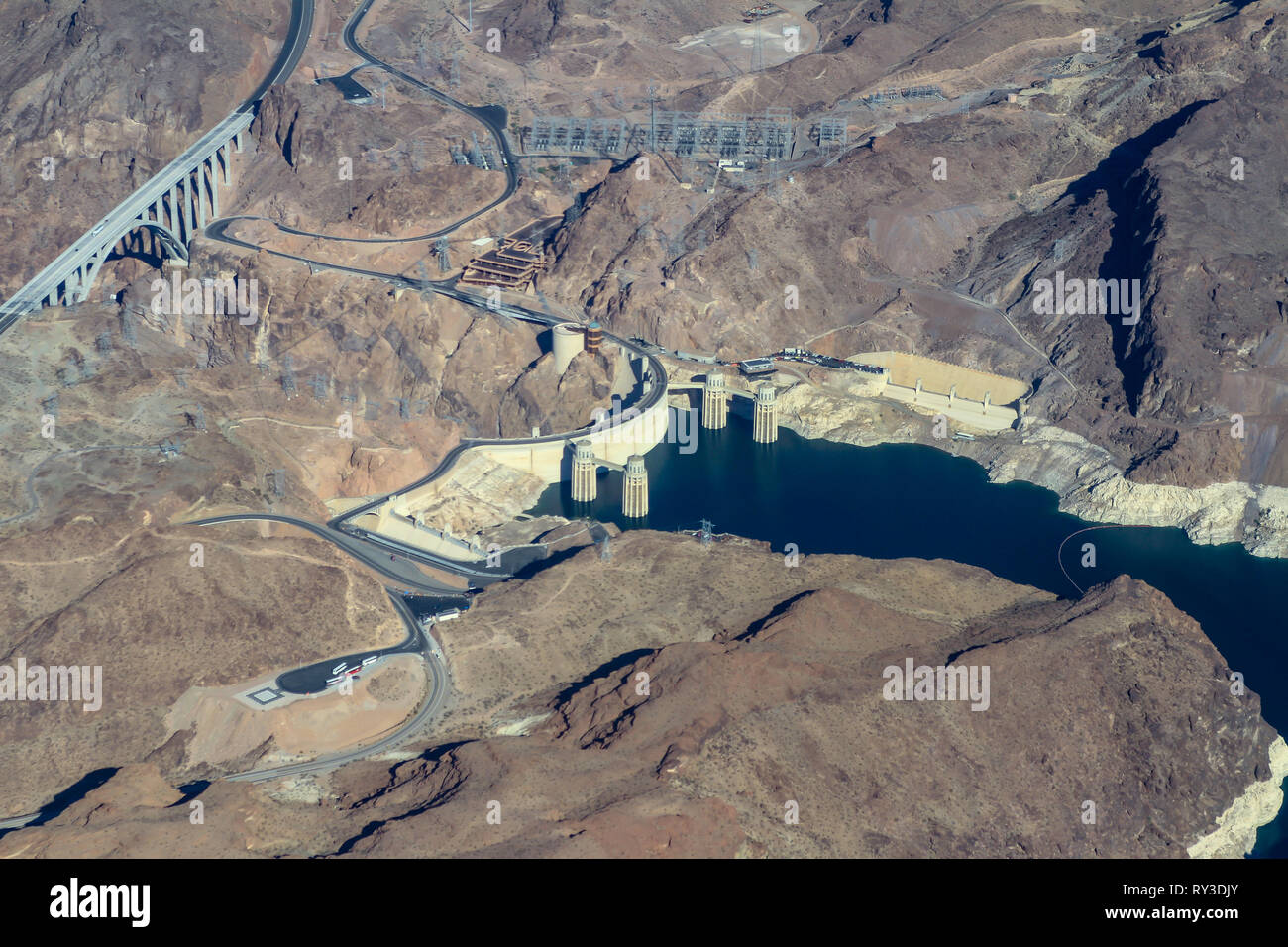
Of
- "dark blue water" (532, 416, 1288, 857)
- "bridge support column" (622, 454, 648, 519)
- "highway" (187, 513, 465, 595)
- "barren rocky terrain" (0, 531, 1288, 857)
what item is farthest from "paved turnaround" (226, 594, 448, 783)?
"dark blue water" (532, 416, 1288, 857)

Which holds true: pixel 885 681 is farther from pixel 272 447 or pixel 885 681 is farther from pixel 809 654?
pixel 272 447

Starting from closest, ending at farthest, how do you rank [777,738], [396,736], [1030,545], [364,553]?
[777,738] → [396,736] → [364,553] → [1030,545]

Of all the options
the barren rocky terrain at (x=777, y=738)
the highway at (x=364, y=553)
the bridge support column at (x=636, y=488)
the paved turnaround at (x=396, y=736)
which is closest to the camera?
the barren rocky terrain at (x=777, y=738)

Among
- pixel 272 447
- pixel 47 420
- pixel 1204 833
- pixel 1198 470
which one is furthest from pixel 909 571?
pixel 47 420

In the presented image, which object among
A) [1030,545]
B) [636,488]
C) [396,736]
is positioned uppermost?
[396,736]

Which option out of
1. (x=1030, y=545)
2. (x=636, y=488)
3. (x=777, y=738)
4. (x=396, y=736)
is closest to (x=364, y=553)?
(x=636, y=488)

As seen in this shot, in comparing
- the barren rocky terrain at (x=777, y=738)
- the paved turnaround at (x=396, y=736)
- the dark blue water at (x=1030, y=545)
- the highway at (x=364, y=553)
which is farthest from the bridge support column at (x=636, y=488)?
the paved turnaround at (x=396, y=736)

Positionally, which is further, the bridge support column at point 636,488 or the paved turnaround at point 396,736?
the bridge support column at point 636,488

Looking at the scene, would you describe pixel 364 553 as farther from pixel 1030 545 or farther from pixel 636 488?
pixel 1030 545

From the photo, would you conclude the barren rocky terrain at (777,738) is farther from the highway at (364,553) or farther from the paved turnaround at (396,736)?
the highway at (364,553)

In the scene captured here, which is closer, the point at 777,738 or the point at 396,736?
the point at 777,738

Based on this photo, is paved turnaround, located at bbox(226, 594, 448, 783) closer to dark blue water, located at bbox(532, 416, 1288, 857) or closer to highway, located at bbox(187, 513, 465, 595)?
highway, located at bbox(187, 513, 465, 595)
